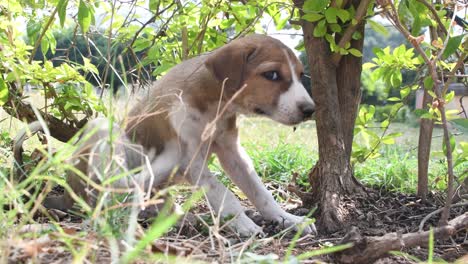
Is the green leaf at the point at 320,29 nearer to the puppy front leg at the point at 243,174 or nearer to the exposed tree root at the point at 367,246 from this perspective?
the puppy front leg at the point at 243,174

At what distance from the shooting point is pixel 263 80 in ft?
9.48

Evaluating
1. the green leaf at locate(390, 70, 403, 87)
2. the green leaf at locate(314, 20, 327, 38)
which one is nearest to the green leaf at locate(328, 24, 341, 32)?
the green leaf at locate(314, 20, 327, 38)

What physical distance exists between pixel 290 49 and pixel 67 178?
1284mm

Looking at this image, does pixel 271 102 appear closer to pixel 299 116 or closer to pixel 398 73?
pixel 299 116

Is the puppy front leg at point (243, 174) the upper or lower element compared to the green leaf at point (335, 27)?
lower

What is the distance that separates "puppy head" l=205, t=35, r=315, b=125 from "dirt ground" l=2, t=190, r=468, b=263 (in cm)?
55

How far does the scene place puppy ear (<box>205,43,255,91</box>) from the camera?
2.84 m

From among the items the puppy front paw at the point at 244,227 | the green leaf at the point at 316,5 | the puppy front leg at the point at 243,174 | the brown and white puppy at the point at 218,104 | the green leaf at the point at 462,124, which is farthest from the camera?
the puppy front leg at the point at 243,174

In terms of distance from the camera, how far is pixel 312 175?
3072 mm

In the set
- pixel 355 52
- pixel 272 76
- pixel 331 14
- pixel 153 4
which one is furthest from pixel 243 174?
pixel 153 4

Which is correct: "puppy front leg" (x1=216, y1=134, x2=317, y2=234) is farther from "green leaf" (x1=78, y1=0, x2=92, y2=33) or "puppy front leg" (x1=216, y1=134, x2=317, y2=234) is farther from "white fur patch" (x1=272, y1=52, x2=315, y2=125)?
"green leaf" (x1=78, y1=0, x2=92, y2=33)

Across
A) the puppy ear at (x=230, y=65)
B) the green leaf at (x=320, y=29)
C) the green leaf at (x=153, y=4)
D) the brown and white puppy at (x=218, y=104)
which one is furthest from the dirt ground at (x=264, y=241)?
the green leaf at (x=153, y=4)

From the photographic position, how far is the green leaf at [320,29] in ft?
9.13

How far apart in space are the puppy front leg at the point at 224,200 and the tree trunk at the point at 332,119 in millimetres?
372
